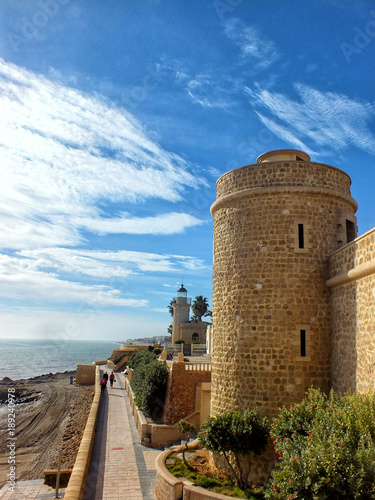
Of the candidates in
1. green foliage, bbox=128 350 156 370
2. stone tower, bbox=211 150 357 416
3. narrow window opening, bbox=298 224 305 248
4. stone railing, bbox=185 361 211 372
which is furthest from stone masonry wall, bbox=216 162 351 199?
green foliage, bbox=128 350 156 370

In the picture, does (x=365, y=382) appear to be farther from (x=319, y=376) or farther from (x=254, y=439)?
(x=254, y=439)

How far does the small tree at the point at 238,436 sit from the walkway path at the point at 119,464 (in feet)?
7.40

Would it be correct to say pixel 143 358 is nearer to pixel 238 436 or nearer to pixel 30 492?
pixel 30 492

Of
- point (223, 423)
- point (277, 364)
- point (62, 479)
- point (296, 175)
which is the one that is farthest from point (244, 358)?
→ point (62, 479)

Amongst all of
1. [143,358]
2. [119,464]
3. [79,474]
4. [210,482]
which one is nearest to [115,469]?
[119,464]

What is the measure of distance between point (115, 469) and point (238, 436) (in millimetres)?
4981

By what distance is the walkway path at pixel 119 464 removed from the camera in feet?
33.8

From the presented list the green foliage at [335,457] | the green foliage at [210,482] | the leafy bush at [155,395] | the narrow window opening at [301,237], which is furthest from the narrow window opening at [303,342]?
the leafy bush at [155,395]

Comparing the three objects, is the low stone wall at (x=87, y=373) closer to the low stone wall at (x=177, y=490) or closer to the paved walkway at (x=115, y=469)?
the paved walkway at (x=115, y=469)

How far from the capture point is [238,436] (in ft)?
30.3

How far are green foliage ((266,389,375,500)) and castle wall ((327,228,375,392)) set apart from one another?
4.79 ft

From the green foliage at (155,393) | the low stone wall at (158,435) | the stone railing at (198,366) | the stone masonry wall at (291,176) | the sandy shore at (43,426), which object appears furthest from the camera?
the sandy shore at (43,426)

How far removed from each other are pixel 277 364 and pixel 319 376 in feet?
3.61

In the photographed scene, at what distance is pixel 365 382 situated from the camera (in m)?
8.09
